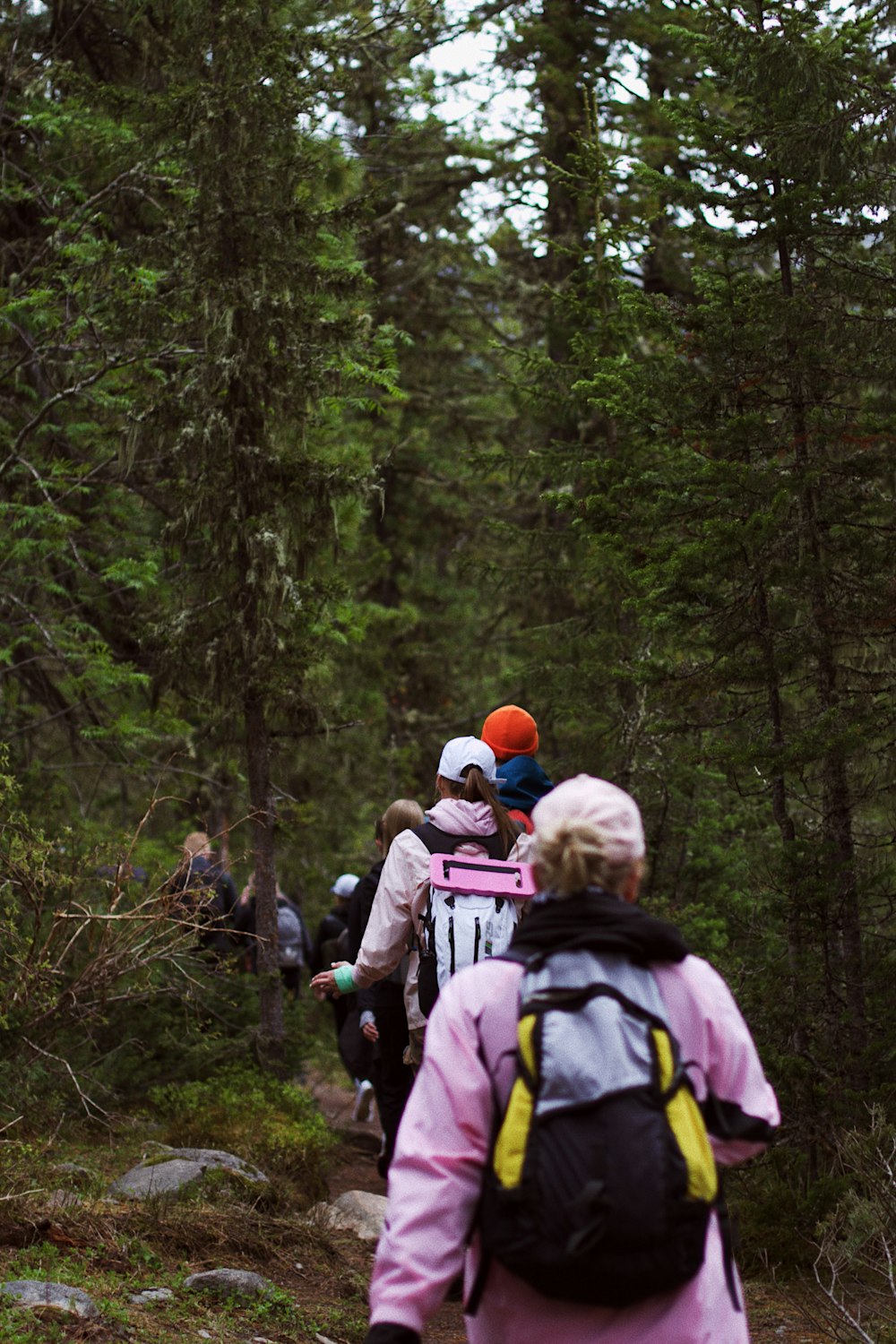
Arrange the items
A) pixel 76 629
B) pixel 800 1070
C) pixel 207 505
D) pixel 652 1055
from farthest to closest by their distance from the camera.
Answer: pixel 76 629
pixel 207 505
pixel 800 1070
pixel 652 1055

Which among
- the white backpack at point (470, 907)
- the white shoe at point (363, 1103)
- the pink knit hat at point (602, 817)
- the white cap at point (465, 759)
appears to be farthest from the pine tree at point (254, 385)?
the pink knit hat at point (602, 817)

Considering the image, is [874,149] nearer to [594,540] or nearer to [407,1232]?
[594,540]

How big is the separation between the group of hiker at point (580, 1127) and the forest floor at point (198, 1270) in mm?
3143

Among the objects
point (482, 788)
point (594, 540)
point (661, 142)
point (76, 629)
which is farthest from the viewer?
point (661, 142)

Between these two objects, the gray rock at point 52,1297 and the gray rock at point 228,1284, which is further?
the gray rock at point 228,1284

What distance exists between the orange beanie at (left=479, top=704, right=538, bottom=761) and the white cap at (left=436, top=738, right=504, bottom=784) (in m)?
0.84

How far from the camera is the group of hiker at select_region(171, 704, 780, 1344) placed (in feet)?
8.36

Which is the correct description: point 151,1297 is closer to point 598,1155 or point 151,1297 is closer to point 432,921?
point 432,921

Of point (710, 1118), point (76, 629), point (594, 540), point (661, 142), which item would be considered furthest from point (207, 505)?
point (710, 1118)

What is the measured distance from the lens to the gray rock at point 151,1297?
6.00 meters

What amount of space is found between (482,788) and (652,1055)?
3120 mm

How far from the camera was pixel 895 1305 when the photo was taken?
6.07 metres

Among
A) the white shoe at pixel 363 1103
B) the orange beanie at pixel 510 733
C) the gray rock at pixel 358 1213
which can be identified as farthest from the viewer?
the white shoe at pixel 363 1103

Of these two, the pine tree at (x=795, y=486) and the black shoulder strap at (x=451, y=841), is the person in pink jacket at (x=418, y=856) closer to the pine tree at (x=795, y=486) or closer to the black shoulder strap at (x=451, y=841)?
the black shoulder strap at (x=451, y=841)
